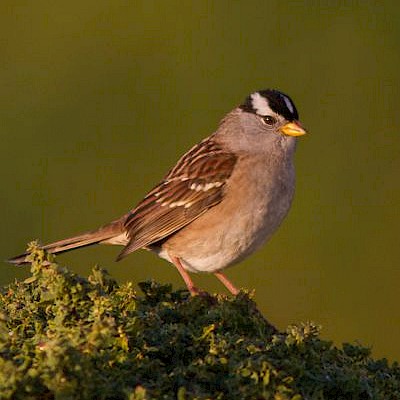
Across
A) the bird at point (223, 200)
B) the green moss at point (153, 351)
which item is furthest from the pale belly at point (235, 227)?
the green moss at point (153, 351)

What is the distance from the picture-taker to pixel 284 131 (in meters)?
6.72

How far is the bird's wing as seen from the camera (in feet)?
21.4

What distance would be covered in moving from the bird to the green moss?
1.61 metres

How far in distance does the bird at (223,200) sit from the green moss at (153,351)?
5.29 feet

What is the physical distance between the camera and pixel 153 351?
3.92 metres

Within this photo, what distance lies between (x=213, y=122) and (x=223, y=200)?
3.05 meters

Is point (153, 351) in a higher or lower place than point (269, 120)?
lower

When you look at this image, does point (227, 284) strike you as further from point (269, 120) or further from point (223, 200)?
point (269, 120)

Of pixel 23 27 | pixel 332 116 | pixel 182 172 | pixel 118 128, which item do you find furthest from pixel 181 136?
pixel 182 172

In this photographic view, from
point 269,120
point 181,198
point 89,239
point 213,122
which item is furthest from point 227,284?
point 213,122

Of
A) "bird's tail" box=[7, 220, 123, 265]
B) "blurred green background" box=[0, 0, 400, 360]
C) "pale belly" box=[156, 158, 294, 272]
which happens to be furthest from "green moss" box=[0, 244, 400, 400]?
"blurred green background" box=[0, 0, 400, 360]

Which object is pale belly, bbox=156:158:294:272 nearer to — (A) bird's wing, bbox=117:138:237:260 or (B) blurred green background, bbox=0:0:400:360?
(A) bird's wing, bbox=117:138:237:260

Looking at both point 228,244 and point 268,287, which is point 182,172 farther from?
point 268,287

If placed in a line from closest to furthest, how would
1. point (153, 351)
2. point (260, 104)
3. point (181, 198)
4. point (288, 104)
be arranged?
point (153, 351) → point (181, 198) → point (288, 104) → point (260, 104)
